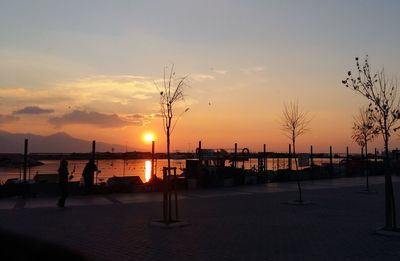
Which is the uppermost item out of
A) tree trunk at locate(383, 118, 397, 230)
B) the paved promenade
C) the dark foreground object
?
the dark foreground object

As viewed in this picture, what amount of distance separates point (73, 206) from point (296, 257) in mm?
10137

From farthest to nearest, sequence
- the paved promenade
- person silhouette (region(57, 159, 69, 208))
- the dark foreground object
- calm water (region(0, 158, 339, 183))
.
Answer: calm water (region(0, 158, 339, 183)) < person silhouette (region(57, 159, 69, 208)) < the paved promenade < the dark foreground object

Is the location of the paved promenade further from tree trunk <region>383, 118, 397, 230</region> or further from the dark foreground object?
the dark foreground object

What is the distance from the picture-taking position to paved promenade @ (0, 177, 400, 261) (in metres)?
9.30

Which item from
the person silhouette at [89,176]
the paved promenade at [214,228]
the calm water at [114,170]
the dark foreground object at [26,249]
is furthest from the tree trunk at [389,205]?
the calm water at [114,170]

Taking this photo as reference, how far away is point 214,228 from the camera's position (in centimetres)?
1220

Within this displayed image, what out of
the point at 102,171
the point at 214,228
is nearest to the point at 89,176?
the point at 214,228

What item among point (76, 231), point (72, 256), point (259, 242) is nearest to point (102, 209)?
point (76, 231)

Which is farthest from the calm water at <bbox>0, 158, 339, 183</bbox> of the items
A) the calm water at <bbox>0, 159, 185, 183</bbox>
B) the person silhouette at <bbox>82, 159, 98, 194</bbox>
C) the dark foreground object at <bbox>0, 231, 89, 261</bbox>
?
the dark foreground object at <bbox>0, 231, 89, 261</bbox>

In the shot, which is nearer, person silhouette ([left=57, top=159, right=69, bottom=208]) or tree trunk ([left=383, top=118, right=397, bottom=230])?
tree trunk ([left=383, top=118, right=397, bottom=230])

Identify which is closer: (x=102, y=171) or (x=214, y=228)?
(x=214, y=228)

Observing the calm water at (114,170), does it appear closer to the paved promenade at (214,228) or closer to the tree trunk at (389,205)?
the paved promenade at (214,228)

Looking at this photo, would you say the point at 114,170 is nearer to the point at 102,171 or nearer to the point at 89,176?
the point at 102,171

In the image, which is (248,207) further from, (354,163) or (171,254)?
(354,163)
